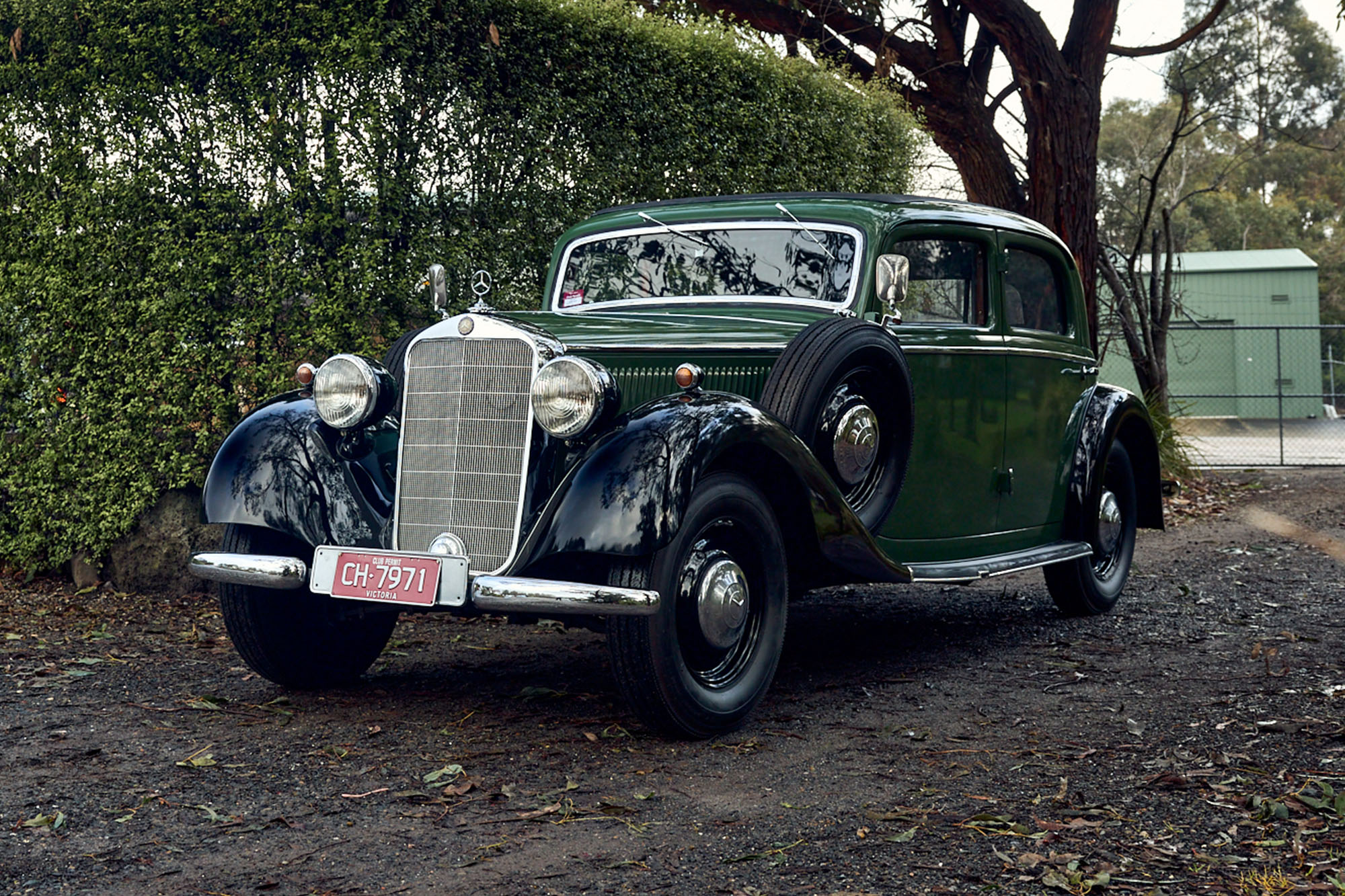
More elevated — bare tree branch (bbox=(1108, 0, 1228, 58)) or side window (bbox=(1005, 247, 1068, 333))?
bare tree branch (bbox=(1108, 0, 1228, 58))

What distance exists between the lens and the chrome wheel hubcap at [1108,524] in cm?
636

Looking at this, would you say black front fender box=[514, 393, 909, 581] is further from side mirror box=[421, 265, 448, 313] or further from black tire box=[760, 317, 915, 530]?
side mirror box=[421, 265, 448, 313]

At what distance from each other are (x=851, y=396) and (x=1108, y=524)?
Result: 2505 mm

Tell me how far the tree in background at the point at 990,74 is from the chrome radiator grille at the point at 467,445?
6182 mm

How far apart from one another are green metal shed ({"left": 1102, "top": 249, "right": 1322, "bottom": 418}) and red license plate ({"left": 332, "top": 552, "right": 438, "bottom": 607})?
19.0 meters

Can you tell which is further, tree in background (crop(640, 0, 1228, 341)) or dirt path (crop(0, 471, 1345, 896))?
tree in background (crop(640, 0, 1228, 341))

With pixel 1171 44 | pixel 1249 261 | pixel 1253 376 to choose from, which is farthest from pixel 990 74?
pixel 1249 261

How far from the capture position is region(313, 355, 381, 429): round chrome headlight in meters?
4.32

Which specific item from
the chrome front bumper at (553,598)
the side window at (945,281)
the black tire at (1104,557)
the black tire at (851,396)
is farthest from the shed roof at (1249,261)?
the chrome front bumper at (553,598)

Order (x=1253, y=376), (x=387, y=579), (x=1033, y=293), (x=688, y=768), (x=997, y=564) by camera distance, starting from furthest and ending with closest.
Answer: (x=1253, y=376) → (x=1033, y=293) → (x=997, y=564) → (x=387, y=579) → (x=688, y=768)

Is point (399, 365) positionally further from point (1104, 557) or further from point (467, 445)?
point (1104, 557)

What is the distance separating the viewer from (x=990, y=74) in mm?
12711

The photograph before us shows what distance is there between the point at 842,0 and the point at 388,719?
936cm

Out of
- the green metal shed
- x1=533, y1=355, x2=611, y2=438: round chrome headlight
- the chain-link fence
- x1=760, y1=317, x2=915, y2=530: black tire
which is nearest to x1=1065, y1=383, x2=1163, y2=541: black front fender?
x1=760, y1=317, x2=915, y2=530: black tire
